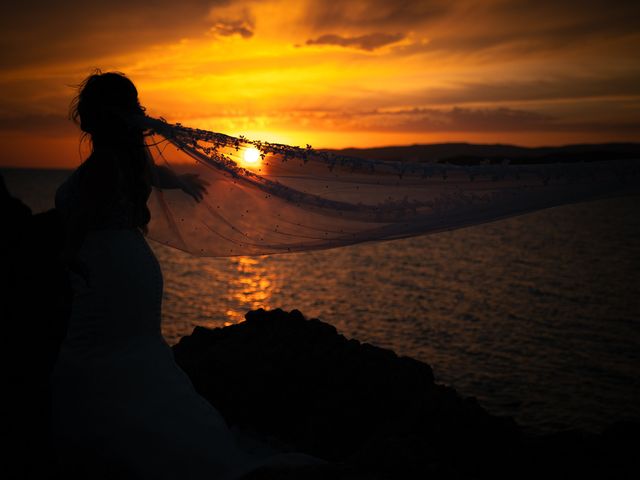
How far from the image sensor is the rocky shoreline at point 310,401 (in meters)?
3.07

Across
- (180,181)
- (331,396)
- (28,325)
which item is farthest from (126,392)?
(331,396)

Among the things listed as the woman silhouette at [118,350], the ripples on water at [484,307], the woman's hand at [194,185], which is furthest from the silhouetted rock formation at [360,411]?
the ripples on water at [484,307]

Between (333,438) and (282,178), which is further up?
(282,178)

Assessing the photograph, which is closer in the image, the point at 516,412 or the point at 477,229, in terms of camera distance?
the point at 516,412

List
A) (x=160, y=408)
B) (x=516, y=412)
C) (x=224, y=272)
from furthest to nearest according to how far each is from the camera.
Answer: (x=224, y=272) < (x=516, y=412) < (x=160, y=408)

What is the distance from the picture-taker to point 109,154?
3635mm

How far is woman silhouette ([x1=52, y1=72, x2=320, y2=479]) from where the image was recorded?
11.1 feet

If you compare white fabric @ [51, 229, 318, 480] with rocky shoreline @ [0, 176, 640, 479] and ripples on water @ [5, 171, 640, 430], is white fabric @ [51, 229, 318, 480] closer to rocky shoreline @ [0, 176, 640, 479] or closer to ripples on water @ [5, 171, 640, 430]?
rocky shoreline @ [0, 176, 640, 479]

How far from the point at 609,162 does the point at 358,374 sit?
3.22 meters

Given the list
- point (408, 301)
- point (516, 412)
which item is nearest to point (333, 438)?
point (516, 412)

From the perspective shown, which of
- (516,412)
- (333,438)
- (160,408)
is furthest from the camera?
(516,412)

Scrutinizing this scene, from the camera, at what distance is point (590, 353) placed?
12820 mm

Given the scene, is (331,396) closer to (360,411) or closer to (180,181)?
(360,411)

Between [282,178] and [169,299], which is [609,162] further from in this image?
[169,299]
